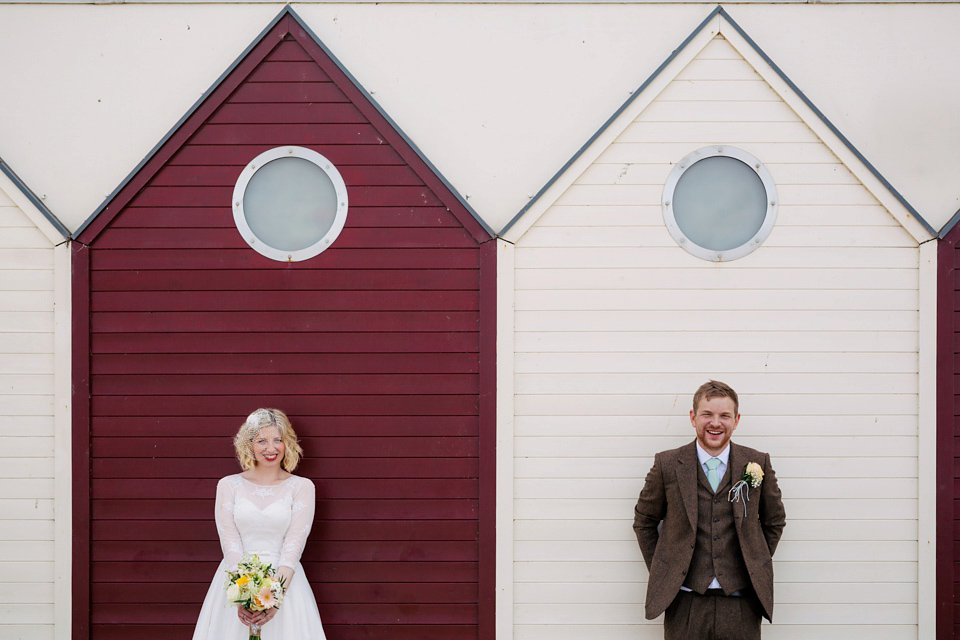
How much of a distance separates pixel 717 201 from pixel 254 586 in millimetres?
3064

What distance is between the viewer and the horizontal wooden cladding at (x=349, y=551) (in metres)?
4.00

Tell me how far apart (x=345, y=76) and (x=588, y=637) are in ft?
11.1

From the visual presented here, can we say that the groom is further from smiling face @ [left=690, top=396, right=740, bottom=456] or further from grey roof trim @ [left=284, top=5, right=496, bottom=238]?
grey roof trim @ [left=284, top=5, right=496, bottom=238]

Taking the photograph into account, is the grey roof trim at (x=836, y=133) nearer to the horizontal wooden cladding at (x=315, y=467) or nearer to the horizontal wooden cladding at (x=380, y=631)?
the horizontal wooden cladding at (x=315, y=467)

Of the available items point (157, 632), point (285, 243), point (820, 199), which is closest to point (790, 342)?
point (820, 199)

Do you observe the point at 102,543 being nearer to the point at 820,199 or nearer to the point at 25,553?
the point at 25,553

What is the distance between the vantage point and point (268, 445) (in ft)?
12.1

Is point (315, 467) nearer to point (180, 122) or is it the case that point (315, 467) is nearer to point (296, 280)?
point (296, 280)

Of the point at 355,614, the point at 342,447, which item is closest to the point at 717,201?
the point at 342,447

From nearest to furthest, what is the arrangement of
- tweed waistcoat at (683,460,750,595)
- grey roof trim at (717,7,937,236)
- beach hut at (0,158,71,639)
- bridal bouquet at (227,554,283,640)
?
bridal bouquet at (227,554,283,640) < tweed waistcoat at (683,460,750,595) < grey roof trim at (717,7,937,236) < beach hut at (0,158,71,639)

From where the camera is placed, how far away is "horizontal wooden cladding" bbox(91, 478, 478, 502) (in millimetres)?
4000

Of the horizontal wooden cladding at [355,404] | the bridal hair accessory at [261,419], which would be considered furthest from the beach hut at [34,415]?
the bridal hair accessory at [261,419]

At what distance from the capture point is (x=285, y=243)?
4.04 metres

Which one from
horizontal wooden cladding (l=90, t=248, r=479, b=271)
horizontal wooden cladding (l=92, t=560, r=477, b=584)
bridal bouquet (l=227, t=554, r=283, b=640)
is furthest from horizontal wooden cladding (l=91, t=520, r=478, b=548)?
horizontal wooden cladding (l=90, t=248, r=479, b=271)
